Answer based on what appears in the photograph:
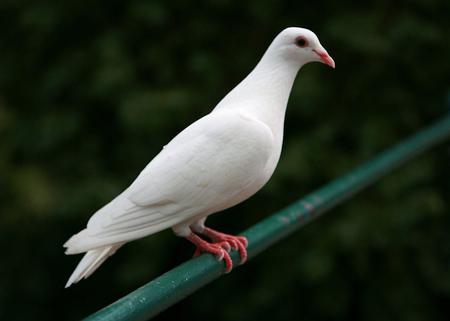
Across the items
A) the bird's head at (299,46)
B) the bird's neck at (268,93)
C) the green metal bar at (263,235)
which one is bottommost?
the green metal bar at (263,235)

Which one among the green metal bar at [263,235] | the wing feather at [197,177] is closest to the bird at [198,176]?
the wing feather at [197,177]

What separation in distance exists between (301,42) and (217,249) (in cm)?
46

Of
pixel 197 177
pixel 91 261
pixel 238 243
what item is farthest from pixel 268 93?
pixel 91 261

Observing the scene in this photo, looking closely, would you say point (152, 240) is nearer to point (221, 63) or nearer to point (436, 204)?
point (221, 63)

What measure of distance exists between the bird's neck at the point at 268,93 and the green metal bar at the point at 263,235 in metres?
0.26

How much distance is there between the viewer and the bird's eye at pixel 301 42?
4.36 feet

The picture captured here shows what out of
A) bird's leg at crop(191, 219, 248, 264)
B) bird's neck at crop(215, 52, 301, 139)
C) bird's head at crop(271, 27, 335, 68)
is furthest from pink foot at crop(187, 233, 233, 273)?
bird's head at crop(271, 27, 335, 68)

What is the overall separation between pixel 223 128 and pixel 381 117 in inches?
68.5

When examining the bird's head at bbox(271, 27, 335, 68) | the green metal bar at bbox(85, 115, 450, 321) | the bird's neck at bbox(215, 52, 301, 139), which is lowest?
the green metal bar at bbox(85, 115, 450, 321)

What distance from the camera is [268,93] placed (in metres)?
1.32

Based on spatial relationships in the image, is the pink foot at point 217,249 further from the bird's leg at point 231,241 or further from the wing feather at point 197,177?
the wing feather at point 197,177

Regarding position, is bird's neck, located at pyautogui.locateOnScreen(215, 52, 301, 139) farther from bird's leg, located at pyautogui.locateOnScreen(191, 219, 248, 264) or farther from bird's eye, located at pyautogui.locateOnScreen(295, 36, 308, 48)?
bird's leg, located at pyautogui.locateOnScreen(191, 219, 248, 264)

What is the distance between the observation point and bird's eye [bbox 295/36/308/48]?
4.36ft

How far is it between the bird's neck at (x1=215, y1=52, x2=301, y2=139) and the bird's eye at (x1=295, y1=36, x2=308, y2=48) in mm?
45
